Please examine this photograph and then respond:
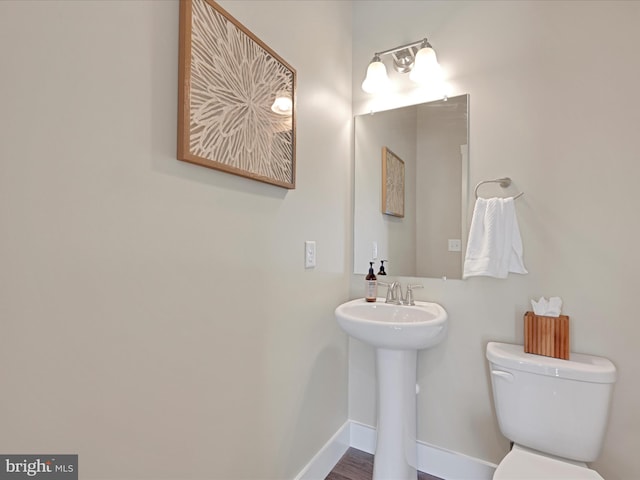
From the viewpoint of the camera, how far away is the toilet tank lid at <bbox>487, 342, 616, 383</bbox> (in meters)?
1.17

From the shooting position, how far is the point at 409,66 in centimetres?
177

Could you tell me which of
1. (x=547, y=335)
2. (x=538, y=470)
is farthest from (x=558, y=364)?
(x=538, y=470)

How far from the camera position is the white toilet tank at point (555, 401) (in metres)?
1.18

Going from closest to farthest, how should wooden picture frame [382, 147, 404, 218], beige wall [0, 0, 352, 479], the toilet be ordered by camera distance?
beige wall [0, 0, 352, 479], the toilet, wooden picture frame [382, 147, 404, 218]

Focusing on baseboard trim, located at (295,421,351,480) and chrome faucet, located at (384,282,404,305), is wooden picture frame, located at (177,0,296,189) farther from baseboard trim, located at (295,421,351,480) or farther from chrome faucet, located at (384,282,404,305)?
baseboard trim, located at (295,421,351,480)

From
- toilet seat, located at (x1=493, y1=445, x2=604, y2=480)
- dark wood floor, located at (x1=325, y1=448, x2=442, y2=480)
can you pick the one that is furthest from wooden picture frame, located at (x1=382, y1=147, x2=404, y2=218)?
dark wood floor, located at (x1=325, y1=448, x2=442, y2=480)

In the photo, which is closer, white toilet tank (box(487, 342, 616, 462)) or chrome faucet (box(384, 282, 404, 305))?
white toilet tank (box(487, 342, 616, 462))

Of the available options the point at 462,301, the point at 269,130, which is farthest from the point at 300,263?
the point at 462,301

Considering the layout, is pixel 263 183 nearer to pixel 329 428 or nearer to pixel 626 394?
pixel 329 428

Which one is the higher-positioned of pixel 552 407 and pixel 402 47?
pixel 402 47

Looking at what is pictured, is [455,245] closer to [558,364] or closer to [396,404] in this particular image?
[558,364]

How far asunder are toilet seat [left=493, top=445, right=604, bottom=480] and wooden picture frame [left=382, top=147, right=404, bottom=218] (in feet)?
3.96

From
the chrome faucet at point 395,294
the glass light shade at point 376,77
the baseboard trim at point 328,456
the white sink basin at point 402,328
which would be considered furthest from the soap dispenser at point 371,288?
the glass light shade at point 376,77

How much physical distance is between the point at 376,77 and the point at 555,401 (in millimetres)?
1742
